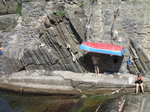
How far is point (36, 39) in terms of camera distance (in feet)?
37.1

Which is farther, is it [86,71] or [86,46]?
[86,71]

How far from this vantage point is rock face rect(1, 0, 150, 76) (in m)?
9.14

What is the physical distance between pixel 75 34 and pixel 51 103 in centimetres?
358

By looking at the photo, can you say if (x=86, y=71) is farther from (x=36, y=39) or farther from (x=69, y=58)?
(x=36, y=39)

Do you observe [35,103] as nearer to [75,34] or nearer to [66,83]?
[66,83]

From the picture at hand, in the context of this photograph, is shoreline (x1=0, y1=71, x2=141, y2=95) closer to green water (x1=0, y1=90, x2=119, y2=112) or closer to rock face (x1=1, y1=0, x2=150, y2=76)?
green water (x1=0, y1=90, x2=119, y2=112)

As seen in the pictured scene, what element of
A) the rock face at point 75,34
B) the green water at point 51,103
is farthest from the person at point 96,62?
the green water at point 51,103

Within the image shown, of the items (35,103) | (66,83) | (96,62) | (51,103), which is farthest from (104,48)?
(35,103)

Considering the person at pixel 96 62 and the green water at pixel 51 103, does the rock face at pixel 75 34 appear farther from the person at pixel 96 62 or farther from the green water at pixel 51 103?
the green water at pixel 51 103

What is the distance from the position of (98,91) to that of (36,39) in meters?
4.62

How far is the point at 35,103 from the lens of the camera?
8883 millimetres

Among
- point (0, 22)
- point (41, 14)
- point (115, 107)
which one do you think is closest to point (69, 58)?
point (41, 14)

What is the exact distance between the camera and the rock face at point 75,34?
9.14 meters

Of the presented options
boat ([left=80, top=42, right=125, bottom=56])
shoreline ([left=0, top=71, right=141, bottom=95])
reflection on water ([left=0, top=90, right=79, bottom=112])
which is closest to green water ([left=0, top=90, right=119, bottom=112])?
reflection on water ([left=0, top=90, right=79, bottom=112])
